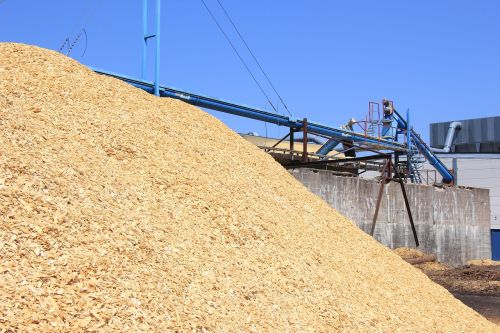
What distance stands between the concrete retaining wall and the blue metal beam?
4.28m

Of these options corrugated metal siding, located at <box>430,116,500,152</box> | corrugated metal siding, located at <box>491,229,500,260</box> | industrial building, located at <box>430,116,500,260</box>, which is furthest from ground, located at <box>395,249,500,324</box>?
corrugated metal siding, located at <box>430,116,500,152</box>

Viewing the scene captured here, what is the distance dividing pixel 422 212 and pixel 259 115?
7773mm

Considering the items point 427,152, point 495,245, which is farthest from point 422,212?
point 495,245

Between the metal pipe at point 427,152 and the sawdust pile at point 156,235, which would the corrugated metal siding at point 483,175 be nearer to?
the metal pipe at point 427,152

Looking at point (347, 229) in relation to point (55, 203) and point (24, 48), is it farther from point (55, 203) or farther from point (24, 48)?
point (24, 48)

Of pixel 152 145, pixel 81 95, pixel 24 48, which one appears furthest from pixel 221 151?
pixel 24 48

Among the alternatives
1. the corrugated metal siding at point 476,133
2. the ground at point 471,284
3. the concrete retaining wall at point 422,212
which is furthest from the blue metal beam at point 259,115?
the corrugated metal siding at point 476,133

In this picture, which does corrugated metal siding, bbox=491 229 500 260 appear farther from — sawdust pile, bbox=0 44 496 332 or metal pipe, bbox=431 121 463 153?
sawdust pile, bbox=0 44 496 332

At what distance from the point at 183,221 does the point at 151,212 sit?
0.40m

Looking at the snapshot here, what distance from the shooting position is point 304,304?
6.16 m

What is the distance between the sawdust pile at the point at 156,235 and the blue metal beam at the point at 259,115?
7414 millimetres

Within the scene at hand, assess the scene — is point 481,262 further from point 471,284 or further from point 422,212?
point 471,284

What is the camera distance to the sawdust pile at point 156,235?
4.64 meters

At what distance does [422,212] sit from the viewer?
77.6ft
